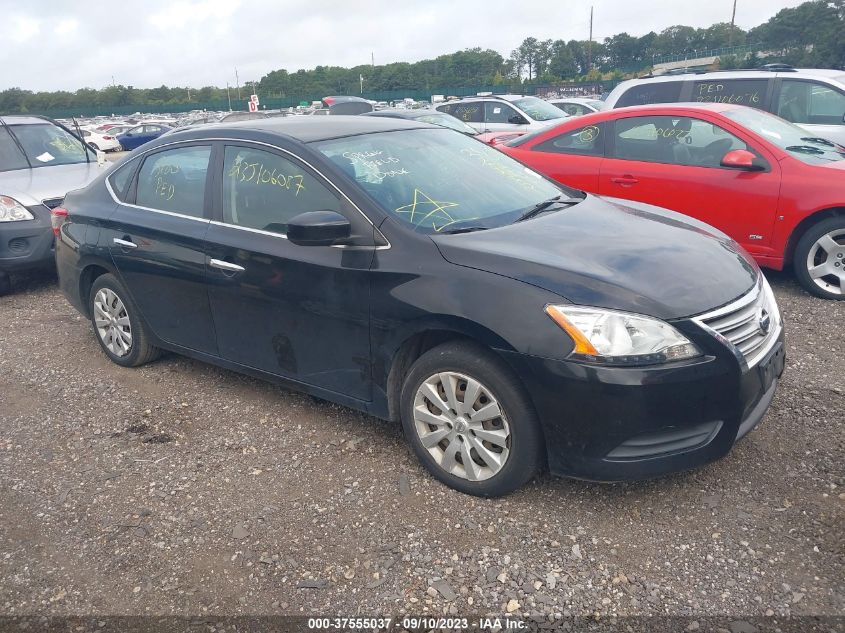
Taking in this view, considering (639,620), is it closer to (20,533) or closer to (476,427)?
(476,427)

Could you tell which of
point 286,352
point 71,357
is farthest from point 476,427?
point 71,357

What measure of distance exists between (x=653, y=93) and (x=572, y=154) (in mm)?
2719

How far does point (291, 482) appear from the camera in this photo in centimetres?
344

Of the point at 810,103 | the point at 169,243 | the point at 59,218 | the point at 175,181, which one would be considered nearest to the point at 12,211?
the point at 59,218

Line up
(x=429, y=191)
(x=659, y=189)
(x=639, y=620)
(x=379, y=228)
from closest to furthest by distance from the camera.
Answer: (x=639, y=620) → (x=379, y=228) → (x=429, y=191) → (x=659, y=189)

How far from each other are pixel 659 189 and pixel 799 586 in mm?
4314

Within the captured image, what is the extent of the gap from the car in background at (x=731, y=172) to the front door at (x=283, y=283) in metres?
3.76

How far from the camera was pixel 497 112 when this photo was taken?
14500mm

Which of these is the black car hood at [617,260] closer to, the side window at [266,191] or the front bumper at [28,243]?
the side window at [266,191]

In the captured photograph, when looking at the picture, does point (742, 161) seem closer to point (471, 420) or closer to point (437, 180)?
point (437, 180)

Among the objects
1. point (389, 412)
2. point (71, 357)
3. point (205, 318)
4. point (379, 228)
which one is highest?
point (379, 228)

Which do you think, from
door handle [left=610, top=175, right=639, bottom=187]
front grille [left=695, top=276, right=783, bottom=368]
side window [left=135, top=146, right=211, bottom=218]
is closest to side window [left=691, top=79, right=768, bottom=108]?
door handle [left=610, top=175, right=639, bottom=187]

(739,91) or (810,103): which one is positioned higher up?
(739,91)

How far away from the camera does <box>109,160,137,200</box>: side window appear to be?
466 cm
